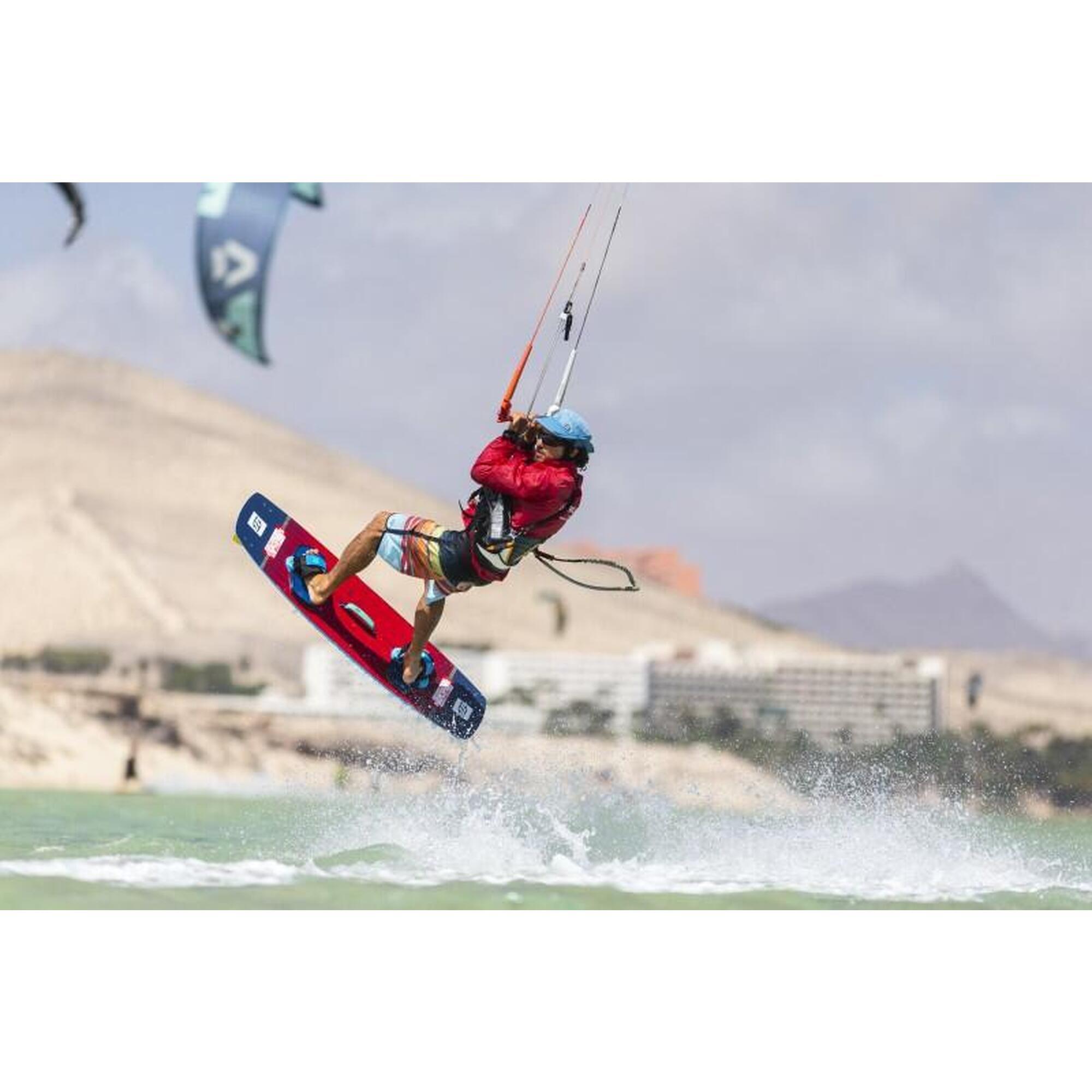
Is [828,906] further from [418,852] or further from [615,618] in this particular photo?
[615,618]

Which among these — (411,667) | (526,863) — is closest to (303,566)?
(411,667)

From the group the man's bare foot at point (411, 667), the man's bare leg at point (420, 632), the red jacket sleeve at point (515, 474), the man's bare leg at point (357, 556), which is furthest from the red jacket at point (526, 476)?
the man's bare foot at point (411, 667)

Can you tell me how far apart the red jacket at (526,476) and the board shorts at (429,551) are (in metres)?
0.43

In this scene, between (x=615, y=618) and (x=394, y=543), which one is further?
(x=615, y=618)

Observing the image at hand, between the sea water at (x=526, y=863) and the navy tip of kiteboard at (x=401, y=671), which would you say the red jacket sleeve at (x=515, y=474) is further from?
the navy tip of kiteboard at (x=401, y=671)

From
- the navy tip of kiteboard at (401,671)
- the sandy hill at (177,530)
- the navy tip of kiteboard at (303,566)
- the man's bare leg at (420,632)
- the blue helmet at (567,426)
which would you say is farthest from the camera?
the sandy hill at (177,530)

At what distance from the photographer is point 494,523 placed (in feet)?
26.1

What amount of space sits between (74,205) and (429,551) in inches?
87.7

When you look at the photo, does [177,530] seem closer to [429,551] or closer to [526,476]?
[429,551]

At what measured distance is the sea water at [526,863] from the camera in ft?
26.4

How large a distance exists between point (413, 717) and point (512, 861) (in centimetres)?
4168

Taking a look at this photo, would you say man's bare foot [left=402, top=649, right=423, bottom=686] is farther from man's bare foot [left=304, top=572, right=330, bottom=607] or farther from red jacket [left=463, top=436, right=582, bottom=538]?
red jacket [left=463, top=436, right=582, bottom=538]

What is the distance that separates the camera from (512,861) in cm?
909
